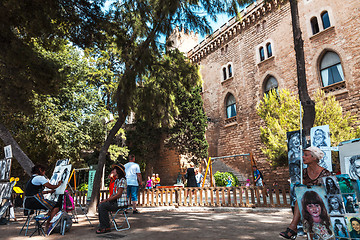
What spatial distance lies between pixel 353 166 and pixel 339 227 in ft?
2.88

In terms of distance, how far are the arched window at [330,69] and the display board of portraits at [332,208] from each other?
38.2 feet

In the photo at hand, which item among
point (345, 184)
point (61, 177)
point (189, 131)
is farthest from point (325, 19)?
point (61, 177)

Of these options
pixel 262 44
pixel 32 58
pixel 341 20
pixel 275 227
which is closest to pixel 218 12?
pixel 32 58

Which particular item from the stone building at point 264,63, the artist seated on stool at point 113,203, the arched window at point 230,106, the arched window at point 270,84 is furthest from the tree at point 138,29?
the arched window at point 230,106

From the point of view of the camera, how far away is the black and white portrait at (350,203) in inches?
108

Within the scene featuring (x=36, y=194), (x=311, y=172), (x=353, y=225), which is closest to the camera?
(x=353, y=225)

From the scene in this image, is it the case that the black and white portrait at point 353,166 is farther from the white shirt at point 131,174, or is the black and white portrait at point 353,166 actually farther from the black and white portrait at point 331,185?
the white shirt at point 131,174

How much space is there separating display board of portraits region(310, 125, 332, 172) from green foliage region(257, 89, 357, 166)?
22.4 ft

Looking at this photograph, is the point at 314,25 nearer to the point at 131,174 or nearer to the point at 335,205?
the point at 131,174

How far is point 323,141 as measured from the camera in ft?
14.2

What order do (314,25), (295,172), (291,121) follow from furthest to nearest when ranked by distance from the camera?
(314,25), (291,121), (295,172)

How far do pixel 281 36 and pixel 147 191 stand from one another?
12.6 meters

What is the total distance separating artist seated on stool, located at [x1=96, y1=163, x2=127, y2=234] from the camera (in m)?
4.48

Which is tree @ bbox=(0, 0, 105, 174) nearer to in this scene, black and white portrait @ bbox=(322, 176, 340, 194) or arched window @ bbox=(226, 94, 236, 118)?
black and white portrait @ bbox=(322, 176, 340, 194)
